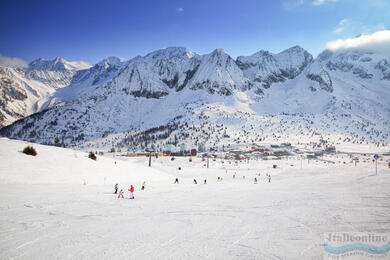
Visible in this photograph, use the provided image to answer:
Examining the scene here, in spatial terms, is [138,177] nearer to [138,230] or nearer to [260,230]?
[138,230]

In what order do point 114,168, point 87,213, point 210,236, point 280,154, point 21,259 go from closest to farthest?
point 21,259
point 210,236
point 87,213
point 114,168
point 280,154

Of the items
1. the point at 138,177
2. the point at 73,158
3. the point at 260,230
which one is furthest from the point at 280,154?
the point at 260,230

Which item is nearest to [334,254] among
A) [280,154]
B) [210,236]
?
[210,236]

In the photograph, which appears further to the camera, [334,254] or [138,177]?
[138,177]

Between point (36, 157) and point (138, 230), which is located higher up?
point (36, 157)

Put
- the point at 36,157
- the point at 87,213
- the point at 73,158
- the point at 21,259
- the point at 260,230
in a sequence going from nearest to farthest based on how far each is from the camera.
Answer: the point at 21,259, the point at 260,230, the point at 87,213, the point at 36,157, the point at 73,158

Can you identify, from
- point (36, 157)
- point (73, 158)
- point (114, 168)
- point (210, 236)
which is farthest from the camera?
point (114, 168)

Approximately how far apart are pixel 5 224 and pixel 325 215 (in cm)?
1819

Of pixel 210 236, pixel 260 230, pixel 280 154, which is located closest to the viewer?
pixel 210 236

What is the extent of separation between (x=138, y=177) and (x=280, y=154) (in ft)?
398

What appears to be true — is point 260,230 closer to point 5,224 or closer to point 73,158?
point 5,224

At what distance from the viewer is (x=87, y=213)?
1482 cm

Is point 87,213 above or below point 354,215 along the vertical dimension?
below

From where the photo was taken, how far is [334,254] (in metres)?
8.66
